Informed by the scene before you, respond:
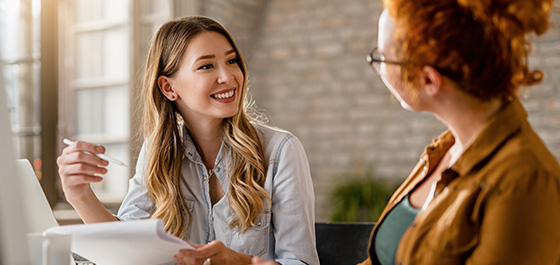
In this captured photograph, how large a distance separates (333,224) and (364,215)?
9.51 feet

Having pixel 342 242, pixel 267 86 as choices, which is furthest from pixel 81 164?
pixel 267 86

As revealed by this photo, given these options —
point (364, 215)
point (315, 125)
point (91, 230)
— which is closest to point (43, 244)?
point (91, 230)

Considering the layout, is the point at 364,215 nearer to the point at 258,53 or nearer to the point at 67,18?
the point at 258,53

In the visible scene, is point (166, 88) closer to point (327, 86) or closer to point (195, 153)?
point (195, 153)

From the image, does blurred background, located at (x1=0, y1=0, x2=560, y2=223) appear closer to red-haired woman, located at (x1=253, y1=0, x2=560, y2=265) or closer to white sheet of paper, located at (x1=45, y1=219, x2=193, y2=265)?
white sheet of paper, located at (x1=45, y1=219, x2=193, y2=265)

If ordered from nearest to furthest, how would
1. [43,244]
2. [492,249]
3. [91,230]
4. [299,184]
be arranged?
[492,249]
[43,244]
[91,230]
[299,184]

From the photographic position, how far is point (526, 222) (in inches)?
34.3

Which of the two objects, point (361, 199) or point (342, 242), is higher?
point (342, 242)

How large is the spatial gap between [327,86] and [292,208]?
3433 millimetres

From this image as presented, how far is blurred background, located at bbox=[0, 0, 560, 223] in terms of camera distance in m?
3.89

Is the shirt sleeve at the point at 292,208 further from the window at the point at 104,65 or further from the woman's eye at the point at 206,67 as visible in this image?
the window at the point at 104,65

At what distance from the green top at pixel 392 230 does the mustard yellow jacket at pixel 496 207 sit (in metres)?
0.06

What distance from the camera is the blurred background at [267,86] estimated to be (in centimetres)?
389

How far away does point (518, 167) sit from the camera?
2.94 ft
